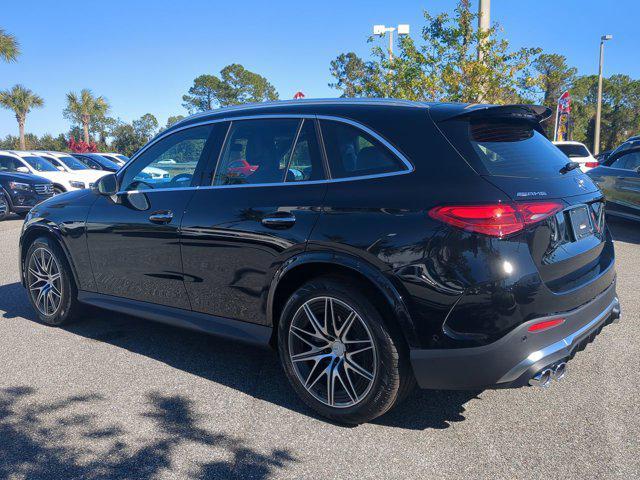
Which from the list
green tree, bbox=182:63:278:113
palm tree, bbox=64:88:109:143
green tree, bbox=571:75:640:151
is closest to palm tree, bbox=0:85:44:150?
palm tree, bbox=64:88:109:143

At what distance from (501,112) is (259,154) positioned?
1.54 metres

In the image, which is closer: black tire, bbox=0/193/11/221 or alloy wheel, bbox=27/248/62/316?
alloy wheel, bbox=27/248/62/316

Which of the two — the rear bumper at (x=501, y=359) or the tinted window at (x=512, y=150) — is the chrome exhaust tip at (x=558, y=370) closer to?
the rear bumper at (x=501, y=359)

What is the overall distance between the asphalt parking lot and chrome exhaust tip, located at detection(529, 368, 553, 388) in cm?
38

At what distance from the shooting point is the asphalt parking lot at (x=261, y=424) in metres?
2.80

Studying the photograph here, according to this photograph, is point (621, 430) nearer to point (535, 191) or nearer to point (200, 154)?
point (535, 191)

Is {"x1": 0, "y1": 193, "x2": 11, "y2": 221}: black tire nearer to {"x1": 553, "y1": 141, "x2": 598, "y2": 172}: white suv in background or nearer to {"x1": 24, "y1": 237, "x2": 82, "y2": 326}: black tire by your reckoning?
{"x1": 24, "y1": 237, "x2": 82, "y2": 326}: black tire

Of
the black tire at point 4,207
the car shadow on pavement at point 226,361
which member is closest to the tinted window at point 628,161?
the car shadow on pavement at point 226,361

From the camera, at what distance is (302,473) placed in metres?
2.76

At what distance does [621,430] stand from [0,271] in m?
7.61

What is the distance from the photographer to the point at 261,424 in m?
3.27

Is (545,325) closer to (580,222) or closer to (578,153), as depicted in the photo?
(580,222)

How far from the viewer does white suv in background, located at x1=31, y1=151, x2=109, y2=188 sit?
17797mm

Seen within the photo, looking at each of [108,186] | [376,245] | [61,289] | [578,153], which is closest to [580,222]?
[376,245]
